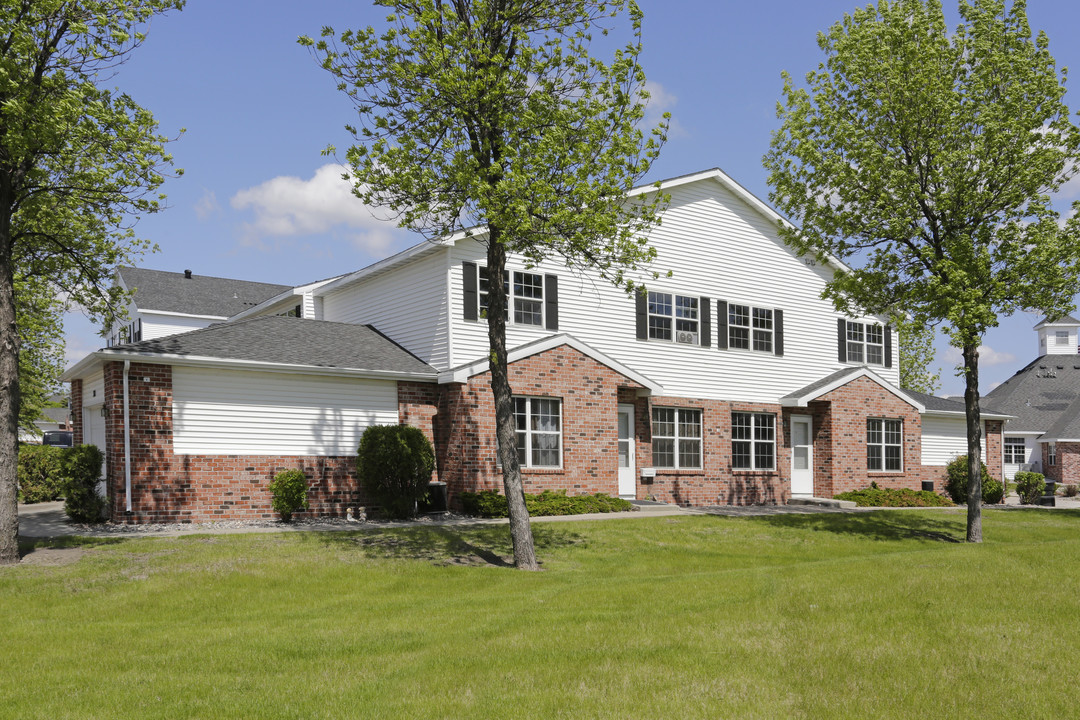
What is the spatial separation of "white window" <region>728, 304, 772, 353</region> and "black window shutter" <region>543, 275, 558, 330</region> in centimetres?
648

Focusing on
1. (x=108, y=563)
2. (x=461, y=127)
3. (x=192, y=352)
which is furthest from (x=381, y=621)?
(x=192, y=352)

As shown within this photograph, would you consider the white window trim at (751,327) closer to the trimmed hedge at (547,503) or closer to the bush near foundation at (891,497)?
the bush near foundation at (891,497)

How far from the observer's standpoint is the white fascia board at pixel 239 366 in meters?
16.6

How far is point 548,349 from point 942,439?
17726 mm

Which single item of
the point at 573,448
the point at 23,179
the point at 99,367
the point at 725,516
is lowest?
the point at 725,516

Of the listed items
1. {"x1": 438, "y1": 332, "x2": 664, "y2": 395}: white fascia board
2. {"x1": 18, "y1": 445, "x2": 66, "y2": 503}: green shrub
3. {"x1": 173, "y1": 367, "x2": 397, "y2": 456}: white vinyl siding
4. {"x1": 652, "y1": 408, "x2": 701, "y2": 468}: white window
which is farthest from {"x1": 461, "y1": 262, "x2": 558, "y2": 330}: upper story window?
{"x1": 18, "y1": 445, "x2": 66, "y2": 503}: green shrub

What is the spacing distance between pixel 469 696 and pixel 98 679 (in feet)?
10.3

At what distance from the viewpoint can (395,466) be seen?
18.7 meters

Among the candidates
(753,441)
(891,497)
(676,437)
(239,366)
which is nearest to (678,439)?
(676,437)

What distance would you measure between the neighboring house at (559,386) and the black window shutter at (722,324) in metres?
0.06

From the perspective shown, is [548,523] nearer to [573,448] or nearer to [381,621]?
[573,448]

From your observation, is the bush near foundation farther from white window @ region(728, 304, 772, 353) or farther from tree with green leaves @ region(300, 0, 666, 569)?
tree with green leaves @ region(300, 0, 666, 569)

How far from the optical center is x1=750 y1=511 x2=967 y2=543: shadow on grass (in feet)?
64.9

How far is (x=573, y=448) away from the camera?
21.5 metres
